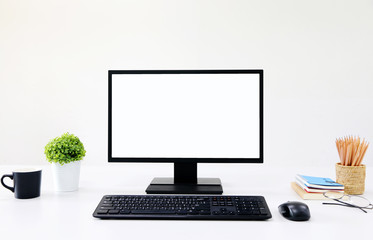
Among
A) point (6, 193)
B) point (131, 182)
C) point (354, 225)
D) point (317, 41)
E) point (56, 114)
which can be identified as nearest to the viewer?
point (354, 225)

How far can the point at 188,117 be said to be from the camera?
1224 millimetres

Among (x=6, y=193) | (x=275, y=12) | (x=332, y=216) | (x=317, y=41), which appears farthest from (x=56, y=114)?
(x=332, y=216)

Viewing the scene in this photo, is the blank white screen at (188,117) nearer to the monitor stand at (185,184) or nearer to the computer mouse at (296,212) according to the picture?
the monitor stand at (185,184)

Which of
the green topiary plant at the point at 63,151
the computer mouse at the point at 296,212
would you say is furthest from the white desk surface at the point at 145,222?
the green topiary plant at the point at 63,151

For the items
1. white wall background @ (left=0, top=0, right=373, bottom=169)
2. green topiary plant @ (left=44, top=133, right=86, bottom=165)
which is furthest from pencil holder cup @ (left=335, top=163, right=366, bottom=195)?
white wall background @ (left=0, top=0, right=373, bottom=169)

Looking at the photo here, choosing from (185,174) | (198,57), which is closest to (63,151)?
(185,174)

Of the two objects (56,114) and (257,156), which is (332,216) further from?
(56,114)

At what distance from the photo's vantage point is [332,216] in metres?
0.90

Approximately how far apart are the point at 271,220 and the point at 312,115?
2433 millimetres

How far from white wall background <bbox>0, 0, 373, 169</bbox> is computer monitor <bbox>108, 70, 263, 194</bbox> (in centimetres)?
192

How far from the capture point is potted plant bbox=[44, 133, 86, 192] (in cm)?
114

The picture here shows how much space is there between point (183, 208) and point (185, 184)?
320mm

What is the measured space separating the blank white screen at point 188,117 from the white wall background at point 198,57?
1918 mm

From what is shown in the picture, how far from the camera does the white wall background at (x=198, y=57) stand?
9.95 ft
